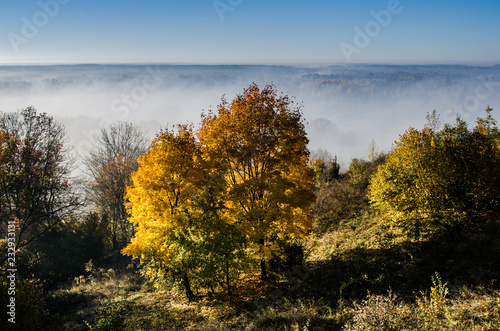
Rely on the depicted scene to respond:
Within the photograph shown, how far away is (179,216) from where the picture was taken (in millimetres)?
12727

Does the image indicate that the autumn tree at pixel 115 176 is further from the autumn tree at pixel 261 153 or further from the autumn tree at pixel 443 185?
the autumn tree at pixel 443 185

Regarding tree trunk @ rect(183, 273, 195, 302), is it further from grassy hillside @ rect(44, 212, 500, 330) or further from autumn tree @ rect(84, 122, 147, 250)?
autumn tree @ rect(84, 122, 147, 250)

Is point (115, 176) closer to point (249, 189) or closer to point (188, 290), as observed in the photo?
point (188, 290)

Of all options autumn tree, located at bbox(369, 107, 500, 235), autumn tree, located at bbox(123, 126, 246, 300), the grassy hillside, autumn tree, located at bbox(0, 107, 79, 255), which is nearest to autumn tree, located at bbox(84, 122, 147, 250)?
autumn tree, located at bbox(0, 107, 79, 255)

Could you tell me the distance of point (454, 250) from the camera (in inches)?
524

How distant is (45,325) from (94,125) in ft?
714

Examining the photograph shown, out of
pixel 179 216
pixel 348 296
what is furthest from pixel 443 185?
pixel 179 216

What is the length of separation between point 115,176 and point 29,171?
11233 mm

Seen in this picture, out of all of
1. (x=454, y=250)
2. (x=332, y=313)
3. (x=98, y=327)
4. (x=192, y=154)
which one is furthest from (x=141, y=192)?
(x=454, y=250)

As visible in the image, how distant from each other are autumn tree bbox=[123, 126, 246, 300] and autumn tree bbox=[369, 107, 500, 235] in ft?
31.0

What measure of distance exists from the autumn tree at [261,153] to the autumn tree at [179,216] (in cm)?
102

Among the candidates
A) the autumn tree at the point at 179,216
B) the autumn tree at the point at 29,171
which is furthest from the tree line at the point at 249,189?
the autumn tree at the point at 29,171

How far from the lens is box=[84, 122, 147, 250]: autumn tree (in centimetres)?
3114

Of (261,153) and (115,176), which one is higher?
(115,176)
